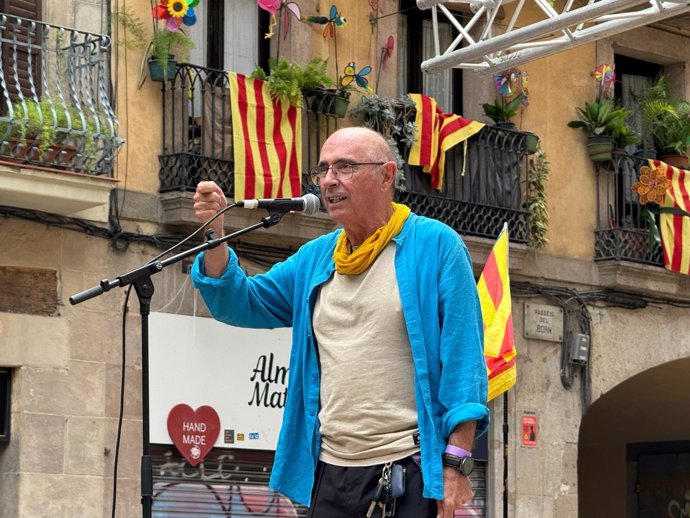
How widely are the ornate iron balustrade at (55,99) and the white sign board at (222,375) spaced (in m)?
1.45

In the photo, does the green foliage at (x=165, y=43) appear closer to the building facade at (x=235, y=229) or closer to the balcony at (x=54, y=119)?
the building facade at (x=235, y=229)

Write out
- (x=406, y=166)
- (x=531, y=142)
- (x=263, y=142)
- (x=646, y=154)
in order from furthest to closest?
(x=646, y=154), (x=531, y=142), (x=406, y=166), (x=263, y=142)

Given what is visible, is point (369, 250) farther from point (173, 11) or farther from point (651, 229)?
point (651, 229)

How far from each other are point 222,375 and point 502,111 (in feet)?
12.7

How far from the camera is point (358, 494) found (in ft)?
18.3

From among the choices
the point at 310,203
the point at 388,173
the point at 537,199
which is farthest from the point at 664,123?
the point at 388,173

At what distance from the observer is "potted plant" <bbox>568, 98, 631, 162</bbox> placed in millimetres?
16141

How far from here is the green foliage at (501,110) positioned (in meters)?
15.5

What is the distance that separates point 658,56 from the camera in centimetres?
1725

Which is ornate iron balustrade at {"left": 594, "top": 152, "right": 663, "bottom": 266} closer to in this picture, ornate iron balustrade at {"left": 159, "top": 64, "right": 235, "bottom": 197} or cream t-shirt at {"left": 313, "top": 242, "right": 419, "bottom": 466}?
ornate iron balustrade at {"left": 159, "top": 64, "right": 235, "bottom": 197}

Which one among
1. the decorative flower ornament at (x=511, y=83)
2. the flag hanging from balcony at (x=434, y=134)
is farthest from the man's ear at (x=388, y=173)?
the decorative flower ornament at (x=511, y=83)

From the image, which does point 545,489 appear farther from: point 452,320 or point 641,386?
point 452,320

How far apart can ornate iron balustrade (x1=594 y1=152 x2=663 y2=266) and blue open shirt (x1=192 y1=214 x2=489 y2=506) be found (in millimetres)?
10218

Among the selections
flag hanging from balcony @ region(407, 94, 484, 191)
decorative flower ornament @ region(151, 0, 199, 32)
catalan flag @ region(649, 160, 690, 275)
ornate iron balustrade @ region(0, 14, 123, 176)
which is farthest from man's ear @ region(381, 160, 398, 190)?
catalan flag @ region(649, 160, 690, 275)
